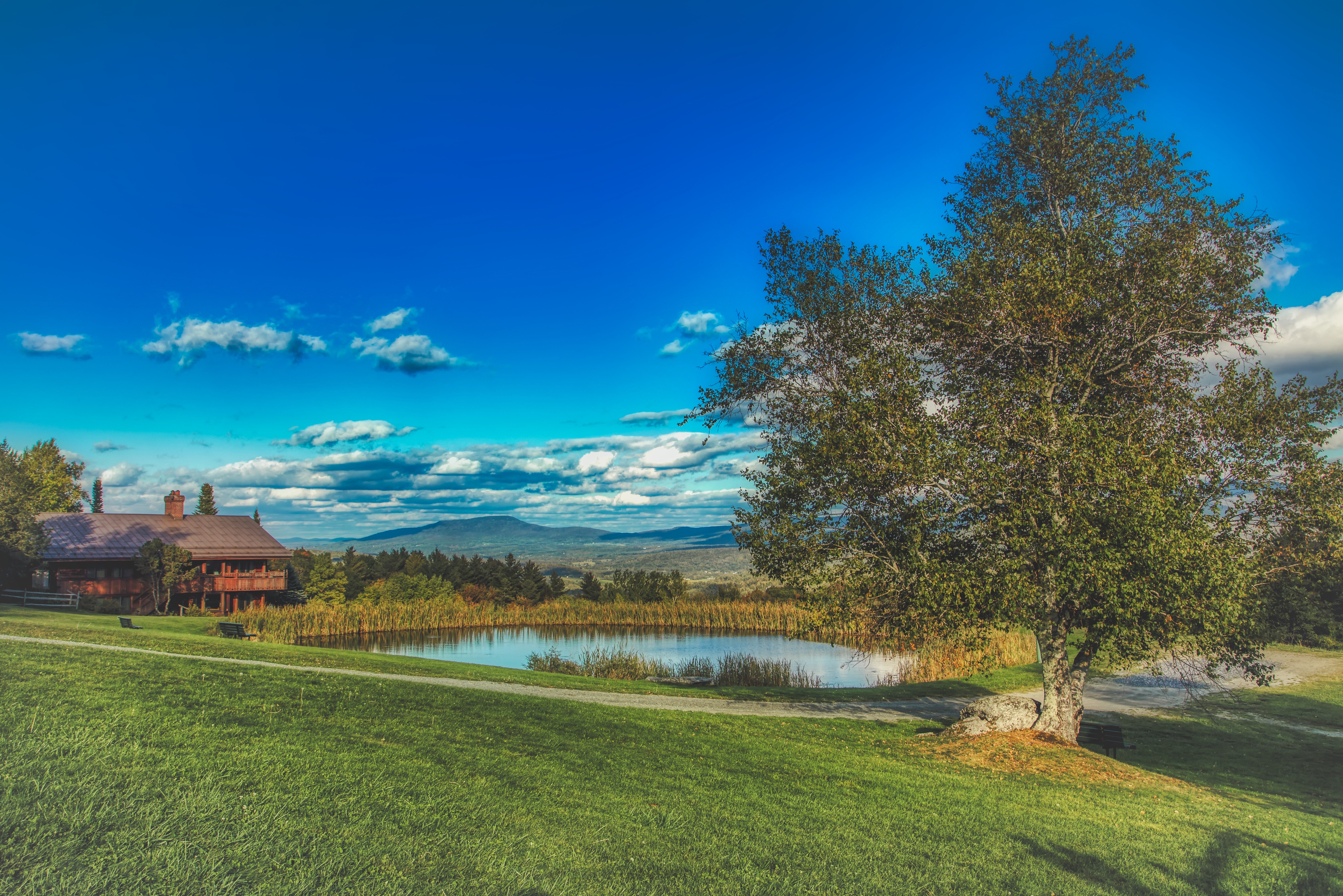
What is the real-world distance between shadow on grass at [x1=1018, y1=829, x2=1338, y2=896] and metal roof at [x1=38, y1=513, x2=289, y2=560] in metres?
40.9

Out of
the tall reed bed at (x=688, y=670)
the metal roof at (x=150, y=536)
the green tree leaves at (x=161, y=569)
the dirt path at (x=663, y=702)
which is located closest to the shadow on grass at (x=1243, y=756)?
the dirt path at (x=663, y=702)

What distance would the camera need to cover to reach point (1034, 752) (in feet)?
35.9

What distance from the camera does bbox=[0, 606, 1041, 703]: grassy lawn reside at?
51.9 feet

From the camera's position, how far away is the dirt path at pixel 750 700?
45.2ft

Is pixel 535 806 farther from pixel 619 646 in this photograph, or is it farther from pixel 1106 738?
pixel 619 646

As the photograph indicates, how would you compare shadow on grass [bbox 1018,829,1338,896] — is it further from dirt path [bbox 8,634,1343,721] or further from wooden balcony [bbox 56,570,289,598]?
wooden balcony [bbox 56,570,289,598]

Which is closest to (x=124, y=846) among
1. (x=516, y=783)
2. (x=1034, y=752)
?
(x=516, y=783)

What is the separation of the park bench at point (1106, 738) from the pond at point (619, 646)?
35.4 feet

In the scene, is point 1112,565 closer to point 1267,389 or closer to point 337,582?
point 1267,389

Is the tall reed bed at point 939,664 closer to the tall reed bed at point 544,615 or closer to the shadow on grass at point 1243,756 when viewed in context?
the shadow on grass at point 1243,756

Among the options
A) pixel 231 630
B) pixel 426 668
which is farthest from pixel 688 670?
pixel 231 630

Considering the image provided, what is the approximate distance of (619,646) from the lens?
113 ft

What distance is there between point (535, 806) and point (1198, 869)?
630 centimetres

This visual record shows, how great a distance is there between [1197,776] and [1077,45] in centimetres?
1315
